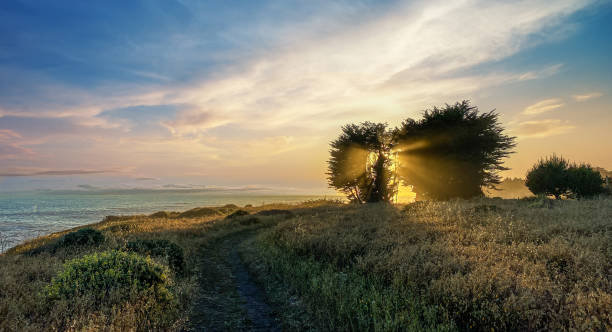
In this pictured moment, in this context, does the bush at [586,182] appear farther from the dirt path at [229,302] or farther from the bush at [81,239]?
the bush at [81,239]

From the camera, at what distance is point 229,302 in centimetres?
830

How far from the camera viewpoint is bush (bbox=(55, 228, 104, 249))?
13744 millimetres

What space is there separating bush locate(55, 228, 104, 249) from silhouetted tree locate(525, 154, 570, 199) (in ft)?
123

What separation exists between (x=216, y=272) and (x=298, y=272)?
4.23 metres

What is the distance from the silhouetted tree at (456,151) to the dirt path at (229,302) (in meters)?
26.3

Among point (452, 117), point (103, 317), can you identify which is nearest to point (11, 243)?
point (103, 317)

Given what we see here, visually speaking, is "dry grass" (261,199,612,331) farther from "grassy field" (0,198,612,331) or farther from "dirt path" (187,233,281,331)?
"dirt path" (187,233,281,331)

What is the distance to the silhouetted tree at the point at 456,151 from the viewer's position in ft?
96.5

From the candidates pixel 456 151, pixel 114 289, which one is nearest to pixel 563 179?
pixel 456 151

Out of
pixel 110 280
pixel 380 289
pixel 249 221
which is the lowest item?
pixel 249 221

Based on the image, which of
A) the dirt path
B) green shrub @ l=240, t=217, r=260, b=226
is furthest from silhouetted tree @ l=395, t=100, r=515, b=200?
the dirt path

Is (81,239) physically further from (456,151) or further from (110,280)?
(456,151)

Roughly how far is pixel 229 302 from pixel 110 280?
322 cm

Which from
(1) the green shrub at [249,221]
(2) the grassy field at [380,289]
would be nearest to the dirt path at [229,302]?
(2) the grassy field at [380,289]
